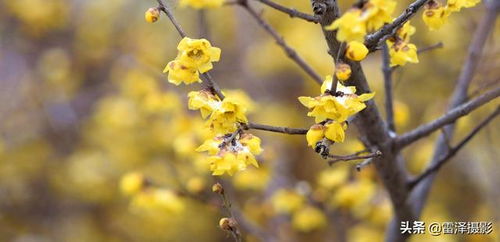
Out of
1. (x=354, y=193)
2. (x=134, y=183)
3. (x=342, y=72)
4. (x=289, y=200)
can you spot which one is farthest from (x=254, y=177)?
(x=342, y=72)

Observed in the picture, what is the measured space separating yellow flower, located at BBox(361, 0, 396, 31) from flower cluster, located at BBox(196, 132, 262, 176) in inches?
12.9

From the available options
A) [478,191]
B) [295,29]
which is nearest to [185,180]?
[295,29]

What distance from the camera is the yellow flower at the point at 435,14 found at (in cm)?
113

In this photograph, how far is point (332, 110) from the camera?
1.03 meters

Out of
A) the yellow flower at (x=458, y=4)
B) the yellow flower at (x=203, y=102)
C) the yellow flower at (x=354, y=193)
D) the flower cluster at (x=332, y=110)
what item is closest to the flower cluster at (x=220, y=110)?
the yellow flower at (x=203, y=102)

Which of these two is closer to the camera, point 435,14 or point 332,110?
point 332,110

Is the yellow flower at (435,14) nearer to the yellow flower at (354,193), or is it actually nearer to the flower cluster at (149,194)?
the yellow flower at (354,193)

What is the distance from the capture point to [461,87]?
5.41 feet

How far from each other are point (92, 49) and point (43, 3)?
1.25ft

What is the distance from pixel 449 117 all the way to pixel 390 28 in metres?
0.33

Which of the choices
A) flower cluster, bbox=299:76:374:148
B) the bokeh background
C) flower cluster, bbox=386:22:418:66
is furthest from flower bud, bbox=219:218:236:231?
the bokeh background

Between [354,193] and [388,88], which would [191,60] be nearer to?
[388,88]

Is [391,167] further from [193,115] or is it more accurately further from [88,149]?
[88,149]

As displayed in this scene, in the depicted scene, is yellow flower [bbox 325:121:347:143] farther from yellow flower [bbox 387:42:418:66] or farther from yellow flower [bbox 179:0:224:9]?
yellow flower [bbox 179:0:224:9]
